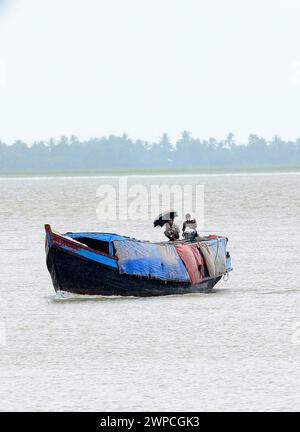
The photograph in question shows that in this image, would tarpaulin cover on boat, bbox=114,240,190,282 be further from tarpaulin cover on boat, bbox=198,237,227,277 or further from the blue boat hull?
tarpaulin cover on boat, bbox=198,237,227,277

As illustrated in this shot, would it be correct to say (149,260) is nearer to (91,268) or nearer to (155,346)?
(91,268)

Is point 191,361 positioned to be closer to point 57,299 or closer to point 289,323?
point 289,323

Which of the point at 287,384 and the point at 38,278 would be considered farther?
the point at 38,278

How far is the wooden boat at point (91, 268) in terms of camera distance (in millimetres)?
37000

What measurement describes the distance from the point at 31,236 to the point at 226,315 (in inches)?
1483

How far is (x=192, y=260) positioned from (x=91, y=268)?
3.46m

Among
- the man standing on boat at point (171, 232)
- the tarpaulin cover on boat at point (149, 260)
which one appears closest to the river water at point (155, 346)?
the tarpaulin cover on boat at point (149, 260)

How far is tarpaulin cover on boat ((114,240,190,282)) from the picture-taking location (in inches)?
1462

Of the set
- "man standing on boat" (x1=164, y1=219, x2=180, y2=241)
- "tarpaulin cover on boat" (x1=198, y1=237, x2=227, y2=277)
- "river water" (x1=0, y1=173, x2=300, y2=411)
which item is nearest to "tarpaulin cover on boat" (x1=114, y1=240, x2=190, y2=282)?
"river water" (x1=0, y1=173, x2=300, y2=411)

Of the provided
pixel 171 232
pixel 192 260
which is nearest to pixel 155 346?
pixel 192 260

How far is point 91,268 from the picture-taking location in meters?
37.2

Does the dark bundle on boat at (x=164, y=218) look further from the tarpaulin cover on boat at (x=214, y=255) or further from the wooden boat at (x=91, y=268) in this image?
the wooden boat at (x=91, y=268)
